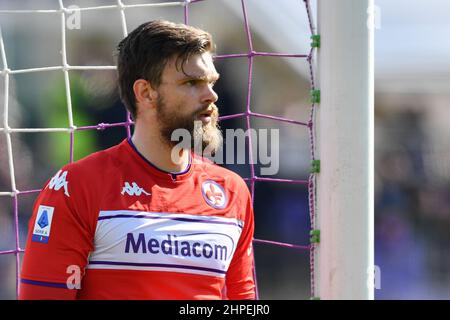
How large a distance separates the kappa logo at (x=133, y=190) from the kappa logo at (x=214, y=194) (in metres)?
0.20

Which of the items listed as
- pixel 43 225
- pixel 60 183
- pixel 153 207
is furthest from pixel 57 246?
pixel 153 207

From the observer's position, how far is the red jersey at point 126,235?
224 cm

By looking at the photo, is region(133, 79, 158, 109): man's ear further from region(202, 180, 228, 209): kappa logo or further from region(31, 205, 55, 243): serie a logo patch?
region(31, 205, 55, 243): serie a logo patch

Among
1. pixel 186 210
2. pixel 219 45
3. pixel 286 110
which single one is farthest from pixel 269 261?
pixel 186 210

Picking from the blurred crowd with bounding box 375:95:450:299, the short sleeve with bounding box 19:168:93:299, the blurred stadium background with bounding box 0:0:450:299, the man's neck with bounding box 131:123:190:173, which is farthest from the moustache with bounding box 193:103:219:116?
the blurred crowd with bounding box 375:95:450:299

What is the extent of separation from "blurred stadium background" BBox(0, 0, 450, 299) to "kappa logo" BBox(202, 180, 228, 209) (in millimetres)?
1747

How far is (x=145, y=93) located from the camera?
2.47 metres

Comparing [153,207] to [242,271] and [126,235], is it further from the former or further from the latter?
[242,271]

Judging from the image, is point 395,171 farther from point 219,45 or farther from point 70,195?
point 70,195

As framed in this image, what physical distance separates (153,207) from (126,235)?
121 mm

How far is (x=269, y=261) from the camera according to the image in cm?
596

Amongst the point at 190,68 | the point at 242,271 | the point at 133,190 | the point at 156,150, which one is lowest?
the point at 242,271

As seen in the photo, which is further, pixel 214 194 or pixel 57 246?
pixel 214 194

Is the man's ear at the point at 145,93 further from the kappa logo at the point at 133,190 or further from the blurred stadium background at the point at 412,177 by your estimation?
the blurred stadium background at the point at 412,177
